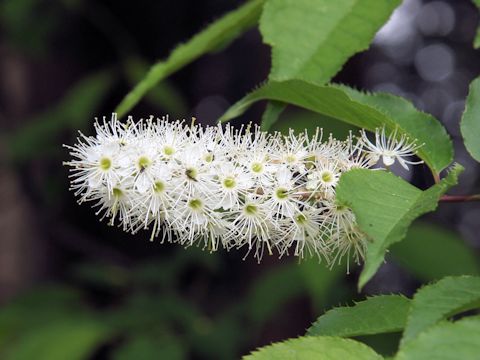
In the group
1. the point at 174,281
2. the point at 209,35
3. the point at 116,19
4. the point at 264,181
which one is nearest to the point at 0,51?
the point at 116,19

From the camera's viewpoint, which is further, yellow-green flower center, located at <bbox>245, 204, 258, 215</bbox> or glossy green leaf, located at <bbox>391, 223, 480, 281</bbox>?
glossy green leaf, located at <bbox>391, 223, 480, 281</bbox>

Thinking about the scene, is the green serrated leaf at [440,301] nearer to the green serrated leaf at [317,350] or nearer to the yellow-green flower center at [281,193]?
the green serrated leaf at [317,350]

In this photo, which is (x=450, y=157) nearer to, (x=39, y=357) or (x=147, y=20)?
(x=39, y=357)

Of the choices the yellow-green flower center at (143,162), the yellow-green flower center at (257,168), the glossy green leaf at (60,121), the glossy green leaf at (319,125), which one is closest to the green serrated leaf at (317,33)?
the yellow-green flower center at (257,168)

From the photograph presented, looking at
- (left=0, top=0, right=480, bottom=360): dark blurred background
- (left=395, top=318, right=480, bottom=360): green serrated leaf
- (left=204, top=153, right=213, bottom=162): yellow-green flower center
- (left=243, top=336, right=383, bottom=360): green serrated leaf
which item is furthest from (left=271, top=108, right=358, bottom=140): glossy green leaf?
(left=395, top=318, right=480, bottom=360): green serrated leaf

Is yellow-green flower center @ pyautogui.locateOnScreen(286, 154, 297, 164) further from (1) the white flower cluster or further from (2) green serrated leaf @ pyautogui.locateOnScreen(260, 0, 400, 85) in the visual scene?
(2) green serrated leaf @ pyautogui.locateOnScreen(260, 0, 400, 85)

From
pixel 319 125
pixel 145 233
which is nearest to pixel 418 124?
pixel 319 125
